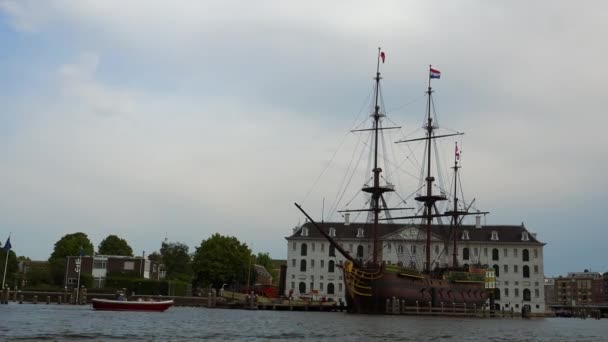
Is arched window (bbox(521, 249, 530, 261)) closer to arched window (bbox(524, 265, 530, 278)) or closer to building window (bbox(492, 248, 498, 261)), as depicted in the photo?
arched window (bbox(524, 265, 530, 278))

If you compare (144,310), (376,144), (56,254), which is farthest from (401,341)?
(56,254)

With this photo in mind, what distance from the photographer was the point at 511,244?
120m

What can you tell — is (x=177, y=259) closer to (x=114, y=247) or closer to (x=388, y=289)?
(x=114, y=247)

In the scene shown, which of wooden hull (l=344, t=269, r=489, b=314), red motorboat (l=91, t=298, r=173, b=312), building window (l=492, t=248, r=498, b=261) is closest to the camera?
red motorboat (l=91, t=298, r=173, b=312)

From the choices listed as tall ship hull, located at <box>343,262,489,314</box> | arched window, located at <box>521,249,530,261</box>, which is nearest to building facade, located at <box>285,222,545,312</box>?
arched window, located at <box>521,249,530,261</box>

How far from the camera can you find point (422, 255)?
11638cm

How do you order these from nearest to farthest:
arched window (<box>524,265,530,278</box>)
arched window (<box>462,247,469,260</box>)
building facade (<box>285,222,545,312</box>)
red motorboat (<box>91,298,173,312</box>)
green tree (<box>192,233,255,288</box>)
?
red motorboat (<box>91,298,173,312</box>) → green tree (<box>192,233,255,288</box>) → building facade (<box>285,222,545,312</box>) → arched window (<box>524,265,530,278</box>) → arched window (<box>462,247,469,260</box>)

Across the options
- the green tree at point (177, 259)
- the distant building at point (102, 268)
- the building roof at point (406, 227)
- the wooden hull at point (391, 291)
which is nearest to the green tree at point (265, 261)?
the green tree at point (177, 259)

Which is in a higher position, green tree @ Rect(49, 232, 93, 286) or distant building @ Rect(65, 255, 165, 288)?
green tree @ Rect(49, 232, 93, 286)

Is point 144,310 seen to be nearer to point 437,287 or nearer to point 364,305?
point 364,305

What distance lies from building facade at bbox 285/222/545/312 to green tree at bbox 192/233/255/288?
11564mm

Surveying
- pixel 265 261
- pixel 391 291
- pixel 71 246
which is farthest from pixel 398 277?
pixel 265 261

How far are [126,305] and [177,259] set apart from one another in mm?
83942

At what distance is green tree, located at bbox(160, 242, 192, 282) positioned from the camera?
147625mm
